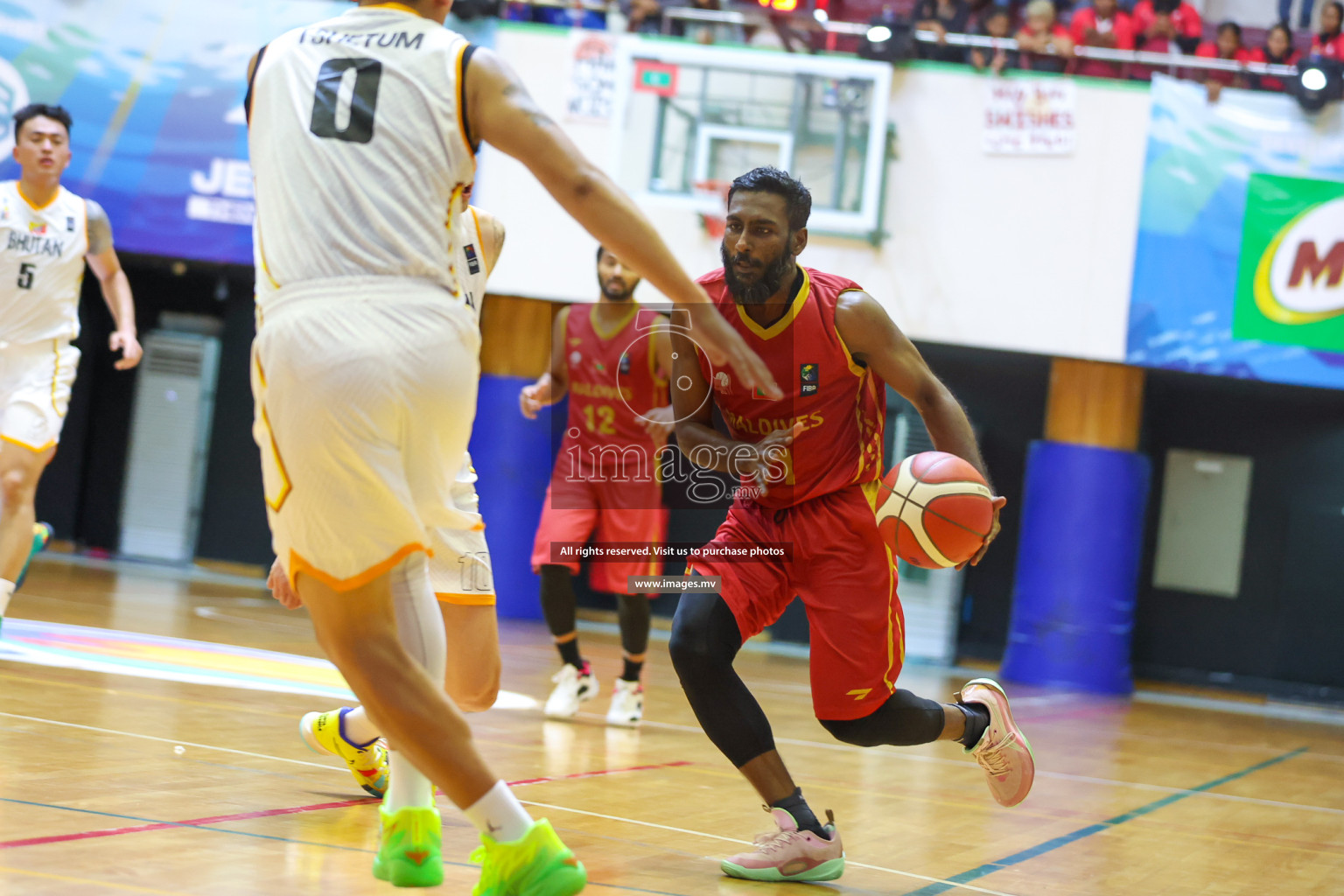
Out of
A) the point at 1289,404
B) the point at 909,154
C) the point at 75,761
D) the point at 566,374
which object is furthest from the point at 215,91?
the point at 1289,404

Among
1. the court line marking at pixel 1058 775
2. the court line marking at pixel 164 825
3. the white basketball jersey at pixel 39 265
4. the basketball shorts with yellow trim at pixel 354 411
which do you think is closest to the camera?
the basketball shorts with yellow trim at pixel 354 411

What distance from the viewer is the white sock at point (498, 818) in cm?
239

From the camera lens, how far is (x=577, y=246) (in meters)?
11.8

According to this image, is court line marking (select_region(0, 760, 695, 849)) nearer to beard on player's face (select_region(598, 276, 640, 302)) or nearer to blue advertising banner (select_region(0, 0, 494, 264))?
beard on player's face (select_region(598, 276, 640, 302))

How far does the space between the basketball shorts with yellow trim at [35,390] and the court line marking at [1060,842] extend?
14.0ft

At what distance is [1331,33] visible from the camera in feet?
38.1

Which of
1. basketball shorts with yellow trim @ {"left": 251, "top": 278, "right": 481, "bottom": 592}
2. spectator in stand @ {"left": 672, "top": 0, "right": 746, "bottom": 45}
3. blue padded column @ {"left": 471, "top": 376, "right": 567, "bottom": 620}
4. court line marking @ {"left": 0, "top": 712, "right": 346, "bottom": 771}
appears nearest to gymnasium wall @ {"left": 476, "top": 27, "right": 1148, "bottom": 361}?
spectator in stand @ {"left": 672, "top": 0, "right": 746, "bottom": 45}

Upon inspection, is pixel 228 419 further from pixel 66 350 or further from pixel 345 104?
pixel 345 104

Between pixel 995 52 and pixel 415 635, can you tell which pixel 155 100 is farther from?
pixel 415 635

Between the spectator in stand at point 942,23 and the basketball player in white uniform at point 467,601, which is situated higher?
the spectator in stand at point 942,23

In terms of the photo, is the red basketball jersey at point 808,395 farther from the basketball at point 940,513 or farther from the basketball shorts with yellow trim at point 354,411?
the basketball shorts with yellow trim at point 354,411

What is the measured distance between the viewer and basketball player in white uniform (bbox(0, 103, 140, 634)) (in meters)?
5.80

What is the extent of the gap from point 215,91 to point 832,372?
9.78 m

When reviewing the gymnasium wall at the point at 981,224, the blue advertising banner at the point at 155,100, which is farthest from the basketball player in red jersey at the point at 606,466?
the blue advertising banner at the point at 155,100
